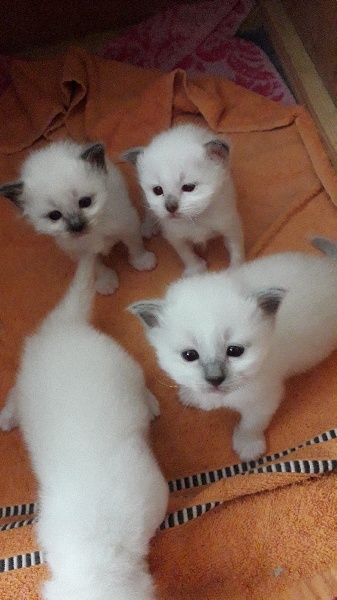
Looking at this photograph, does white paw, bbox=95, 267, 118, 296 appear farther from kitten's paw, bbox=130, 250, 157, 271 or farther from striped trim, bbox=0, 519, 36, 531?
striped trim, bbox=0, 519, 36, 531

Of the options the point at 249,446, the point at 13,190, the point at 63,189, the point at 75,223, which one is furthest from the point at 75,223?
the point at 249,446

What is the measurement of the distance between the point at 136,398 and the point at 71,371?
0.67ft

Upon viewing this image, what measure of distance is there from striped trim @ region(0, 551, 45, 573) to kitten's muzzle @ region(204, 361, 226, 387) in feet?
2.07

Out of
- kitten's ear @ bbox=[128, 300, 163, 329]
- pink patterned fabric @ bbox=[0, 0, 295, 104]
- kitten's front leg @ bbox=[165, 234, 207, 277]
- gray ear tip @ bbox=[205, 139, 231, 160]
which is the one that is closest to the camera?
kitten's ear @ bbox=[128, 300, 163, 329]

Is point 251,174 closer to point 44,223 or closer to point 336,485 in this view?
point 44,223

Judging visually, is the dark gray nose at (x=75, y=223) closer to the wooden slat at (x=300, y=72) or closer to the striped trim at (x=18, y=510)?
the striped trim at (x=18, y=510)

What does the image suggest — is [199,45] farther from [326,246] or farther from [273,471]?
[273,471]

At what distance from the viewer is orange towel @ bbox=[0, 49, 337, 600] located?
1353 millimetres

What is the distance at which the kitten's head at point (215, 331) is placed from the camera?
1163 millimetres

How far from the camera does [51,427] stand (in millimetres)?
1363

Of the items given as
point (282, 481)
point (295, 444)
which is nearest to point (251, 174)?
point (295, 444)

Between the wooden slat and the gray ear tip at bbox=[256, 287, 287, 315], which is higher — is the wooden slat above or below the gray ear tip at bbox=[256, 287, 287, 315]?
above

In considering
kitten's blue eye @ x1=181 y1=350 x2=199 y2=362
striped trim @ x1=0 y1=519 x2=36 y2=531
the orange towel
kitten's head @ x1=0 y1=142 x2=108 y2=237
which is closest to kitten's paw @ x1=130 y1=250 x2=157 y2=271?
the orange towel

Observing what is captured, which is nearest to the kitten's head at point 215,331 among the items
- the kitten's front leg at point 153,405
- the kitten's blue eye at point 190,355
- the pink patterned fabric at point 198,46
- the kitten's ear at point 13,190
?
the kitten's blue eye at point 190,355
